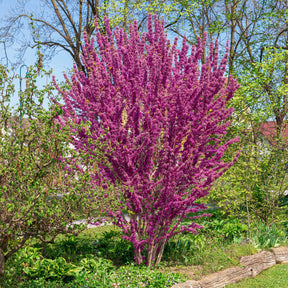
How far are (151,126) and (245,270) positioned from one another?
3.52m

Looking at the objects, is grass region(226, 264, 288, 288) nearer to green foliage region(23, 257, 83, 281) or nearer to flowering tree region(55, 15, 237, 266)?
flowering tree region(55, 15, 237, 266)

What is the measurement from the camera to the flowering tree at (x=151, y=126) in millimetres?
5902

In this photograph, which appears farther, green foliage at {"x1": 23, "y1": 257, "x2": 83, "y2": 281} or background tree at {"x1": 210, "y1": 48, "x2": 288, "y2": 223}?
background tree at {"x1": 210, "y1": 48, "x2": 288, "y2": 223}

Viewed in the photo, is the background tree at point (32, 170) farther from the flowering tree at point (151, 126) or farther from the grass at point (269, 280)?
the grass at point (269, 280)

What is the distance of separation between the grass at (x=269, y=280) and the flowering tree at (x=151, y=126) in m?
1.70

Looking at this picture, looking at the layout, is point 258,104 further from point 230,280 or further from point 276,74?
point 230,280

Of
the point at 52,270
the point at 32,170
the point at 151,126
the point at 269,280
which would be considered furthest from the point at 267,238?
the point at 32,170

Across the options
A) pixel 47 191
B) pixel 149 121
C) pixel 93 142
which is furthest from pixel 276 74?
pixel 47 191

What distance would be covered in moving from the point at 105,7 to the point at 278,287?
557 inches

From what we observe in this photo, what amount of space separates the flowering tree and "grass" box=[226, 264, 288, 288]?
5.59 feet

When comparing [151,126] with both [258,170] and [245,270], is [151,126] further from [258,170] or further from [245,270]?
[258,170]

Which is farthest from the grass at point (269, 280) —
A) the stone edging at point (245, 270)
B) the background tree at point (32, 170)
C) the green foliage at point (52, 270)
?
the background tree at point (32, 170)

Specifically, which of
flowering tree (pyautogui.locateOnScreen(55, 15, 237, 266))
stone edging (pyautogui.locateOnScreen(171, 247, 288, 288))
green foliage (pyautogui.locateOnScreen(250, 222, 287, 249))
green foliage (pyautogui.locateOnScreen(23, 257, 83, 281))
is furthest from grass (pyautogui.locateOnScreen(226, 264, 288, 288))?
green foliage (pyautogui.locateOnScreen(23, 257, 83, 281))

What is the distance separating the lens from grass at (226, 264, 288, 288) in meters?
6.30
